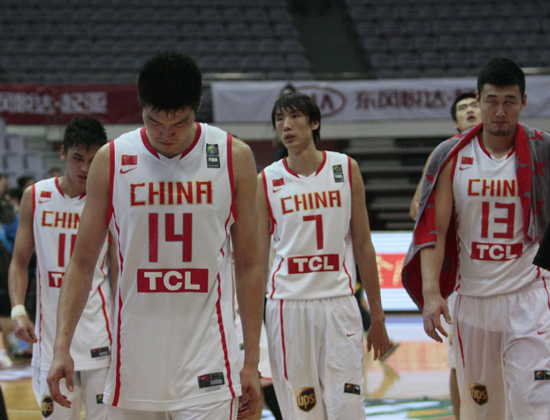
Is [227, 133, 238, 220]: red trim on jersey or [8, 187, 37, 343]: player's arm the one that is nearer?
[227, 133, 238, 220]: red trim on jersey

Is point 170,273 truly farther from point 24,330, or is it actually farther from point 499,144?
point 499,144

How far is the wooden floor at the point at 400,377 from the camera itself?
7.05 metres

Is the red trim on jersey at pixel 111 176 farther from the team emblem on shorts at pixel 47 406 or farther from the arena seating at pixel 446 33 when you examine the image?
the arena seating at pixel 446 33

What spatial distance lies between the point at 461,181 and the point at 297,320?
1257mm

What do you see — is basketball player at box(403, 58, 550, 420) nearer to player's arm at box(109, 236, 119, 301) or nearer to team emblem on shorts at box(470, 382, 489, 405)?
team emblem on shorts at box(470, 382, 489, 405)

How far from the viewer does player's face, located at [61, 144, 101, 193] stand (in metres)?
4.37

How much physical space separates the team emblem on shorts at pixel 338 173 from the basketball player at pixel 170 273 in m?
1.91

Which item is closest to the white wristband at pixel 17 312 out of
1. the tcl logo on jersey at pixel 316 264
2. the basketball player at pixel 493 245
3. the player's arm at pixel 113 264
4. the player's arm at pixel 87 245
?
the player's arm at pixel 113 264

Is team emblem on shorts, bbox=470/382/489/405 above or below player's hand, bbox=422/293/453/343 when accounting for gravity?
below

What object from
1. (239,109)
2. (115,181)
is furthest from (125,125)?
(115,181)

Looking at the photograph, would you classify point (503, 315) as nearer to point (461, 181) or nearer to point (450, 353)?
point (461, 181)

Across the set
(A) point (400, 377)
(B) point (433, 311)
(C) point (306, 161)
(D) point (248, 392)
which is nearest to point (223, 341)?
(D) point (248, 392)

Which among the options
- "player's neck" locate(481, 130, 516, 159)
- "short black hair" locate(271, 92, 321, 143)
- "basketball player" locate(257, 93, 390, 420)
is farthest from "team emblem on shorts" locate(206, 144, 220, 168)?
"short black hair" locate(271, 92, 321, 143)

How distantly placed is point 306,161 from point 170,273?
2251mm
